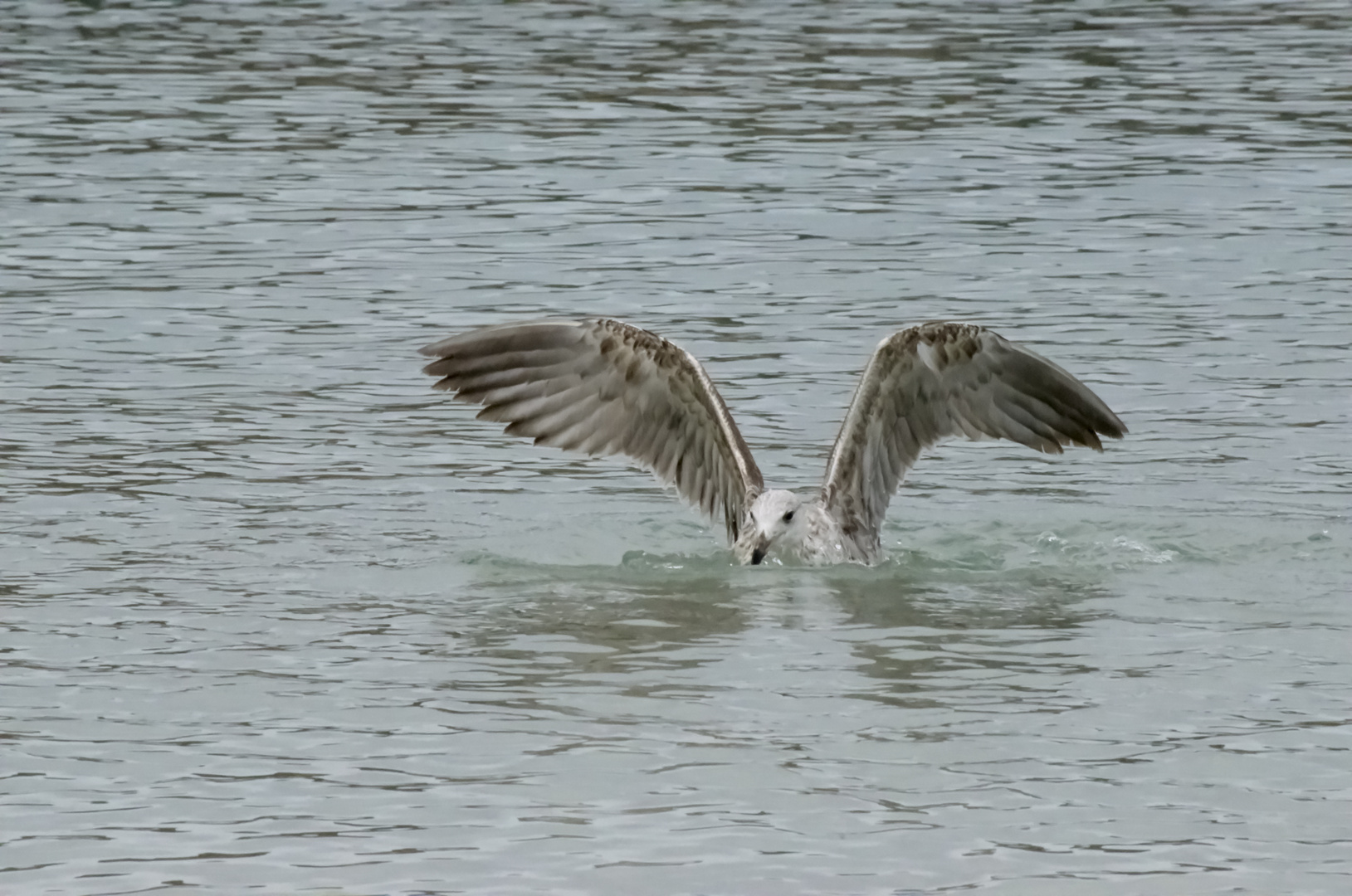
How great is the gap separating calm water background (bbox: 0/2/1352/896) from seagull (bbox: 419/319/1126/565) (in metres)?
0.29

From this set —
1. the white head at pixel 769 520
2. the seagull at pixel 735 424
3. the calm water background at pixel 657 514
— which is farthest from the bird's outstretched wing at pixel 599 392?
the calm water background at pixel 657 514

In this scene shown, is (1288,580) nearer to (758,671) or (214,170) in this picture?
(758,671)

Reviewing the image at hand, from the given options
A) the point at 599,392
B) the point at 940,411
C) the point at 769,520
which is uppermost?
the point at 599,392

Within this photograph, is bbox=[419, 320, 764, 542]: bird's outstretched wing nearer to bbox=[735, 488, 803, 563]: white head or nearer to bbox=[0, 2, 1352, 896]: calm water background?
bbox=[735, 488, 803, 563]: white head

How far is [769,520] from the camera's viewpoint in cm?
1171

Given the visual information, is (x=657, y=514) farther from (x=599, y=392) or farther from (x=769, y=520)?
(x=769, y=520)

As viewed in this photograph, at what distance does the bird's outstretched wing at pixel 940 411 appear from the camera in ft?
39.2

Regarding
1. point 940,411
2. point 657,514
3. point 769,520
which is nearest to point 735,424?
point 769,520

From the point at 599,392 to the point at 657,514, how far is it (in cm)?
113

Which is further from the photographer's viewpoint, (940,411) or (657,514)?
(657,514)

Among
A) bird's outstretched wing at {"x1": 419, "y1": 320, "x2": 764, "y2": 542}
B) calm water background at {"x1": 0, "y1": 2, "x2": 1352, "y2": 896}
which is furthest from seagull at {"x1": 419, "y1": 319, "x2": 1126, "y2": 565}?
calm water background at {"x1": 0, "y1": 2, "x2": 1352, "y2": 896}

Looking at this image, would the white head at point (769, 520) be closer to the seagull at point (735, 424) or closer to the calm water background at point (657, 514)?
the seagull at point (735, 424)

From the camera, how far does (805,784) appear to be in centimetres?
822

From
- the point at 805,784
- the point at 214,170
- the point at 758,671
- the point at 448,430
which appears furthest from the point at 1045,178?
the point at 805,784
